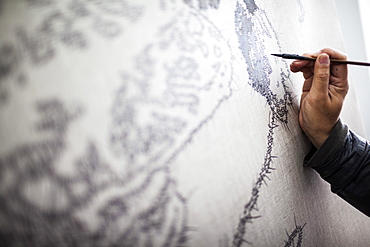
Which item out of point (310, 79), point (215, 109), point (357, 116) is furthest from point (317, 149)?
point (357, 116)

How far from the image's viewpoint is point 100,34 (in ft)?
0.91

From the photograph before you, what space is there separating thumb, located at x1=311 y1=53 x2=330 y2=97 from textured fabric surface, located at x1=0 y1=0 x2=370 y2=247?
13cm

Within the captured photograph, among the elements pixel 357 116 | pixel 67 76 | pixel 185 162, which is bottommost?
pixel 357 116

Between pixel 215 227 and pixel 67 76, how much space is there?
238 millimetres

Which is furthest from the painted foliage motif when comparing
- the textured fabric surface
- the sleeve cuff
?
the sleeve cuff

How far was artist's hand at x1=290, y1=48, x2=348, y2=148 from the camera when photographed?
1.55ft

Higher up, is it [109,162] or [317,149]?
[109,162]

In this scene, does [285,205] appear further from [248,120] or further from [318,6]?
[318,6]

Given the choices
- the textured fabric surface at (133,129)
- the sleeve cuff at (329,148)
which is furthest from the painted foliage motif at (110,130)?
the sleeve cuff at (329,148)

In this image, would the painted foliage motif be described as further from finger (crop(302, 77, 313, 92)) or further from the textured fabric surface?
finger (crop(302, 77, 313, 92))

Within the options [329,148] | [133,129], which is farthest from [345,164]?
[133,129]

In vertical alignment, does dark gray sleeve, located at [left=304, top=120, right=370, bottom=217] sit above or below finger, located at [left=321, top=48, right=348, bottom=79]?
below

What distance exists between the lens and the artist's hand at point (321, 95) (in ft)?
1.55

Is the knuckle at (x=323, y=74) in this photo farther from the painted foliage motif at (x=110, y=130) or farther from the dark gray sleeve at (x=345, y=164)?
the painted foliage motif at (x=110, y=130)
